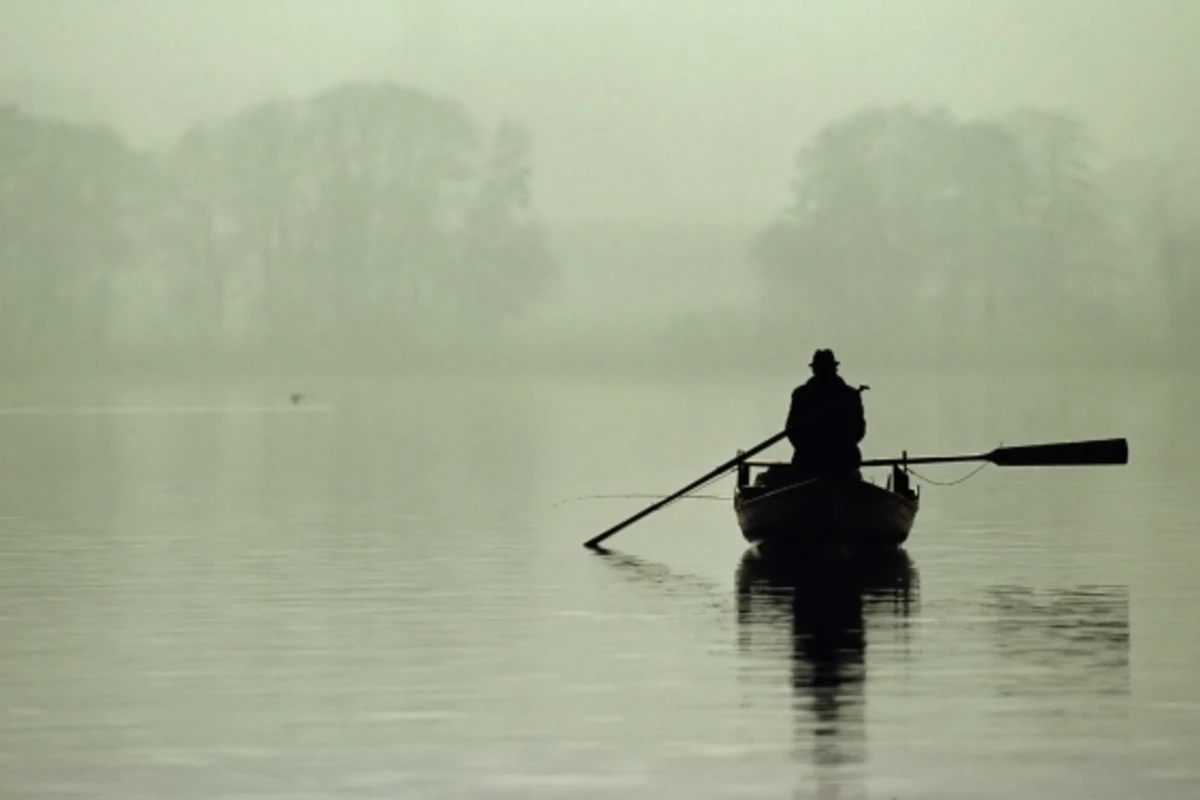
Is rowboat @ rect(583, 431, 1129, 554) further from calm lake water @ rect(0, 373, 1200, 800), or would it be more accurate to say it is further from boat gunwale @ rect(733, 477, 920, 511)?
calm lake water @ rect(0, 373, 1200, 800)

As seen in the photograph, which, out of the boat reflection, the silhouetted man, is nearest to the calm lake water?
the boat reflection

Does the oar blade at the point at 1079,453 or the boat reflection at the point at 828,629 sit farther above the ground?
the oar blade at the point at 1079,453

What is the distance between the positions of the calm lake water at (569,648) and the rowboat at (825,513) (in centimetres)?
62

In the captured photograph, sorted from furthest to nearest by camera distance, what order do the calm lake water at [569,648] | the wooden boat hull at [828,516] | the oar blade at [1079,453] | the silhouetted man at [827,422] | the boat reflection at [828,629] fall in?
the oar blade at [1079,453] → the wooden boat hull at [828,516] → the silhouetted man at [827,422] → the boat reflection at [828,629] → the calm lake water at [569,648]

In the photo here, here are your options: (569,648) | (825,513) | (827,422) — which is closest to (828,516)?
(825,513)

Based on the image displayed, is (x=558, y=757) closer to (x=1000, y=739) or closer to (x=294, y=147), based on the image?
(x=1000, y=739)

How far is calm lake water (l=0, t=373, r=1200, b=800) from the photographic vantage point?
14.8 m

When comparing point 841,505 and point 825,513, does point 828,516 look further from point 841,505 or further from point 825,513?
point 841,505

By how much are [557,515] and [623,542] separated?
5.23 m

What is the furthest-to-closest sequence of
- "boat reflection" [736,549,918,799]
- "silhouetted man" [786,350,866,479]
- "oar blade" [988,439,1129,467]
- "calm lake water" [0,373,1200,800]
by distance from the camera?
"oar blade" [988,439,1129,467], "silhouetted man" [786,350,866,479], "boat reflection" [736,549,918,799], "calm lake water" [0,373,1200,800]

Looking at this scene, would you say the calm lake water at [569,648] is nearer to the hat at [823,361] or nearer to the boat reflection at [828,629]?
the boat reflection at [828,629]

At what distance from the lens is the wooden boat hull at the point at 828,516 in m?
29.1

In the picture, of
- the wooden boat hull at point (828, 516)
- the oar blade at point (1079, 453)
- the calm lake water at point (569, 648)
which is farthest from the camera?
the oar blade at point (1079, 453)

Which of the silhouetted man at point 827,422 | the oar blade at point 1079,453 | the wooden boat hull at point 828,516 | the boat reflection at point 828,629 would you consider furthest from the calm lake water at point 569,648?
the silhouetted man at point 827,422
